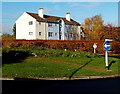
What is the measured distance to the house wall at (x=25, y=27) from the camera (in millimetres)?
53469

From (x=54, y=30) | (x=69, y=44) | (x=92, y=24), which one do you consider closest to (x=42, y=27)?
(x=54, y=30)

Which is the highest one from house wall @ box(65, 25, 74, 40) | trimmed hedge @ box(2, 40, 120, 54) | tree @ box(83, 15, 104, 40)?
tree @ box(83, 15, 104, 40)

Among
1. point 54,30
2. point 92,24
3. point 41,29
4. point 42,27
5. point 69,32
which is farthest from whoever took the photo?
point 92,24

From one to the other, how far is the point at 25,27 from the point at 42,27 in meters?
4.37

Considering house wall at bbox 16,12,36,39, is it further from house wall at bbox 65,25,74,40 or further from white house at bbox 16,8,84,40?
house wall at bbox 65,25,74,40

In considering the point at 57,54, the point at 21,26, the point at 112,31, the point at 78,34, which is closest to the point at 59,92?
the point at 57,54

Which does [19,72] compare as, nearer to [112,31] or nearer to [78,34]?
[112,31]

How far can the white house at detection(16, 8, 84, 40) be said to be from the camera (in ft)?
176

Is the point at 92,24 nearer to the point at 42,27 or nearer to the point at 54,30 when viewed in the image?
the point at 54,30

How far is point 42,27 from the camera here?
54656 mm

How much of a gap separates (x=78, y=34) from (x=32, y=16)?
59.6ft

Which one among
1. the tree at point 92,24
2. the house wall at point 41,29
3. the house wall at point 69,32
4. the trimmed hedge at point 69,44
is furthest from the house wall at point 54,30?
the trimmed hedge at point 69,44

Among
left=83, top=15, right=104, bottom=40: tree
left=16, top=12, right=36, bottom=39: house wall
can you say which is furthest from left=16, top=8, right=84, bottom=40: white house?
left=83, top=15, right=104, bottom=40: tree

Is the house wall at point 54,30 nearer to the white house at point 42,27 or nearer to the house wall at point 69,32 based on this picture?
the white house at point 42,27
